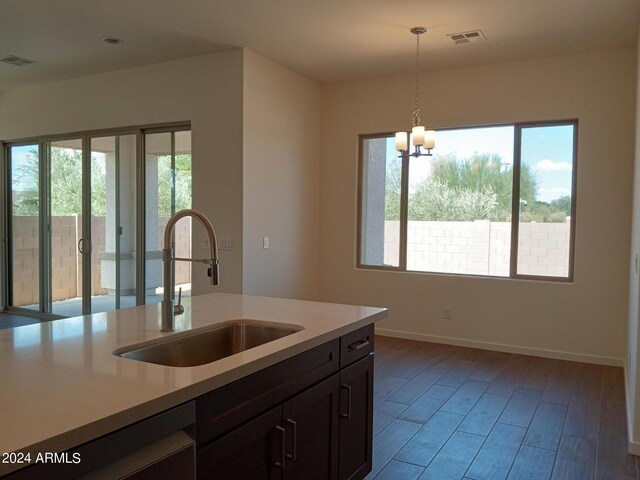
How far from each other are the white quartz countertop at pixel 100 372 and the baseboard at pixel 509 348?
3336 mm

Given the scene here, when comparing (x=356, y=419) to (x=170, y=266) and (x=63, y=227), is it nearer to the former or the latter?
(x=170, y=266)

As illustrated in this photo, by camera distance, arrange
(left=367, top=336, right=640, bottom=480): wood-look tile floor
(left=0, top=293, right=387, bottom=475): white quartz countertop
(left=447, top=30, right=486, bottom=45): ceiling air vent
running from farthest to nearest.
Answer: (left=447, top=30, right=486, bottom=45): ceiling air vent
(left=367, top=336, right=640, bottom=480): wood-look tile floor
(left=0, top=293, right=387, bottom=475): white quartz countertop

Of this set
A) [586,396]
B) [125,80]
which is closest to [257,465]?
[586,396]

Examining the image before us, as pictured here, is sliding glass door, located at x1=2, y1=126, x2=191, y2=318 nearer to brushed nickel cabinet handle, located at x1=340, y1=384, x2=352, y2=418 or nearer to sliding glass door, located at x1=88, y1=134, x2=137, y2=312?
sliding glass door, located at x1=88, y1=134, x2=137, y2=312

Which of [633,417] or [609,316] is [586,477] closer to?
[633,417]

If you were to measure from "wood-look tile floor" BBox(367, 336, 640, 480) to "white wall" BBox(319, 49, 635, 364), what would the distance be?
0.36 metres

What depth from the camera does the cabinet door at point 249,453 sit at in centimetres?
148

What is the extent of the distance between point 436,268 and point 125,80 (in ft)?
13.2

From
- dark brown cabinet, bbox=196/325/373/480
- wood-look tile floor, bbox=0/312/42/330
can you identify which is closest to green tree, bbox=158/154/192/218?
wood-look tile floor, bbox=0/312/42/330

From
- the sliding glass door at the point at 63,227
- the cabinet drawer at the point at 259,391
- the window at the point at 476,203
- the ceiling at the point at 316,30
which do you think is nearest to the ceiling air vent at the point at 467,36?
the ceiling at the point at 316,30

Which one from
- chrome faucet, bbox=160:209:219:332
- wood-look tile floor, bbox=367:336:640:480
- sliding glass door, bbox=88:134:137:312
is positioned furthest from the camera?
sliding glass door, bbox=88:134:137:312

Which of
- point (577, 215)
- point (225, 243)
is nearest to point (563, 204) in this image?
point (577, 215)

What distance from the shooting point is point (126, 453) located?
1.19 metres

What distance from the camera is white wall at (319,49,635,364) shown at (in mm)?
4699
